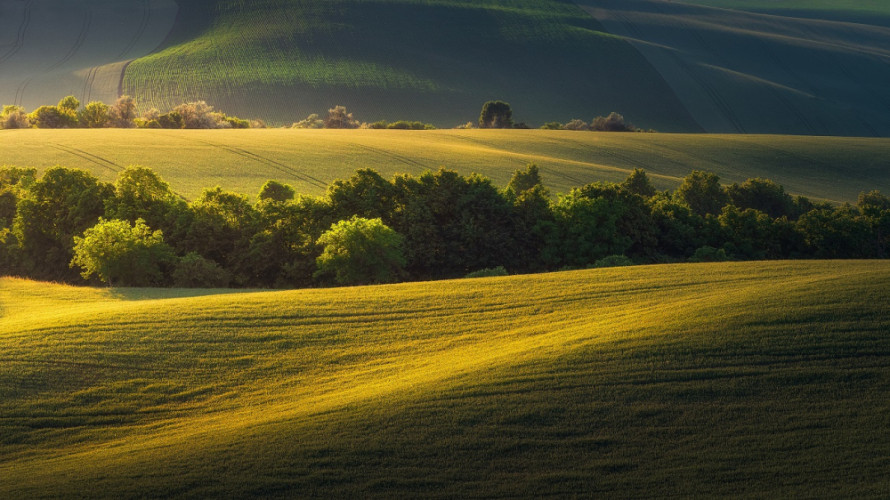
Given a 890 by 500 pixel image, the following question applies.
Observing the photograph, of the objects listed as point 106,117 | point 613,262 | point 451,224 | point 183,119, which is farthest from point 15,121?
point 613,262

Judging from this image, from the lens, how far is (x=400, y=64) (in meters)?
116

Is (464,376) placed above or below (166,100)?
below

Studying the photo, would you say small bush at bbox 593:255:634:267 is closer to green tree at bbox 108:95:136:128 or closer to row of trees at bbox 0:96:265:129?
row of trees at bbox 0:96:265:129

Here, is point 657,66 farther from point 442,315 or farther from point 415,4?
point 442,315

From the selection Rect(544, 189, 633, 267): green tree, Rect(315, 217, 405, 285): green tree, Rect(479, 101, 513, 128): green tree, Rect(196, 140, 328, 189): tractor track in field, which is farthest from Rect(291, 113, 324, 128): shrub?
Rect(315, 217, 405, 285): green tree

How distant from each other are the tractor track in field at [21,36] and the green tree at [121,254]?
3836 inches

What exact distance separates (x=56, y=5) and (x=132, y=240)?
11582 cm

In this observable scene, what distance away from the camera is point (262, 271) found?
120 feet

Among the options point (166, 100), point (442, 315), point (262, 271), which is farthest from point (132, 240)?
point (166, 100)

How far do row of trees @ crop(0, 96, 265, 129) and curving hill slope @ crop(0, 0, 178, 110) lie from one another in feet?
39.1

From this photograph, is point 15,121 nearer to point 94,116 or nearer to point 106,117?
point 94,116

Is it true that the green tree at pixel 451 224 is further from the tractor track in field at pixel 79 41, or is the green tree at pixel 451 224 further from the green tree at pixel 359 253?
the tractor track in field at pixel 79 41

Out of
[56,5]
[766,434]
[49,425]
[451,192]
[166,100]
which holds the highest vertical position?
[56,5]

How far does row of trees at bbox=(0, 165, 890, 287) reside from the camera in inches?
1428
